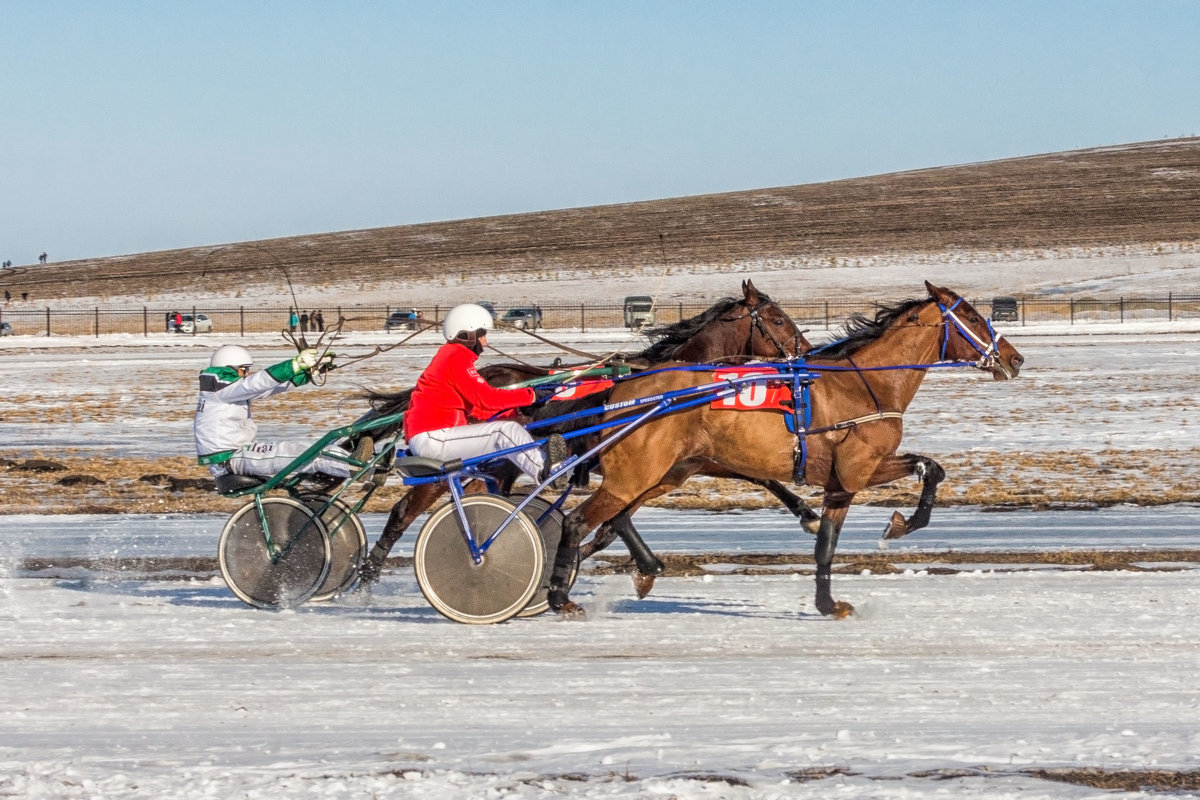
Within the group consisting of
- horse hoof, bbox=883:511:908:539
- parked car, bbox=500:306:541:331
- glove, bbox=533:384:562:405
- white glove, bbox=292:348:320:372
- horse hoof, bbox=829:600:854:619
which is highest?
parked car, bbox=500:306:541:331

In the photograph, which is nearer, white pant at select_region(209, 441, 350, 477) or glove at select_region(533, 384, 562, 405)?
white pant at select_region(209, 441, 350, 477)

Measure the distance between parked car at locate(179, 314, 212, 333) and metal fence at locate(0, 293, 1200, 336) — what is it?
0.29 metres

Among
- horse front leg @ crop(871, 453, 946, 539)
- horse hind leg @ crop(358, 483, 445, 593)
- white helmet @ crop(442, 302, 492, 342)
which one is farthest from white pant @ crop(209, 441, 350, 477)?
horse front leg @ crop(871, 453, 946, 539)

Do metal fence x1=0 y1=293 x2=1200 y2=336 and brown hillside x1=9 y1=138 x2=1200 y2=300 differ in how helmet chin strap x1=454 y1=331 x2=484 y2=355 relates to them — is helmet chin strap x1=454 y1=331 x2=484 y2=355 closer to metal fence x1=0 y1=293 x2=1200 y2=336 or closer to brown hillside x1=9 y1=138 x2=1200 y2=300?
metal fence x1=0 y1=293 x2=1200 y2=336

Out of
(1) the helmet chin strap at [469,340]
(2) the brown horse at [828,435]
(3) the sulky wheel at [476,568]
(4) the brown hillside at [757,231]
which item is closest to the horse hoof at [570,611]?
(2) the brown horse at [828,435]

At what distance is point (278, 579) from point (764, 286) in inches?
2304

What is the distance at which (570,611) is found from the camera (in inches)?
348

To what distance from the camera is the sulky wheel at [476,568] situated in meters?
8.50

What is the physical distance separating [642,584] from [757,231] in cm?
7532

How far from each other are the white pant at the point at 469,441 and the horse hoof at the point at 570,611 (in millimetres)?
745

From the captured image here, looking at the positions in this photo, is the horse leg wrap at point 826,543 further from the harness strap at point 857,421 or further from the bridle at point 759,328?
the bridle at point 759,328

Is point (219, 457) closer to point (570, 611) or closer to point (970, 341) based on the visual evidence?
point (570, 611)

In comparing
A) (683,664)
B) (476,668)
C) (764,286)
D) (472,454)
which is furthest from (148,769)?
(764,286)

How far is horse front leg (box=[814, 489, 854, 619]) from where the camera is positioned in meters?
8.66
